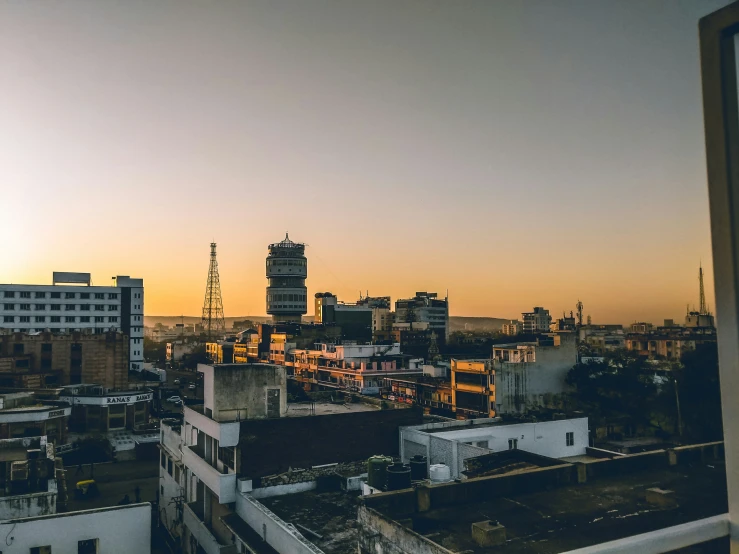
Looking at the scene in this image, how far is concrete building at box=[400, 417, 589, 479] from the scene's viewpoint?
810 inches

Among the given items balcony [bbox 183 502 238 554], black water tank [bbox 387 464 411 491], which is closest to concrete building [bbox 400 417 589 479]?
black water tank [bbox 387 464 411 491]

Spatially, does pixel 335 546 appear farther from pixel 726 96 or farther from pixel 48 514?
pixel 726 96

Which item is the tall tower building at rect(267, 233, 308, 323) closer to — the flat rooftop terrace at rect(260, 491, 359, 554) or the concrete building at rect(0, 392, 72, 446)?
the concrete building at rect(0, 392, 72, 446)

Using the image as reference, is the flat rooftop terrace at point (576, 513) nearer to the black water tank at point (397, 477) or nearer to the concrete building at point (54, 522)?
the black water tank at point (397, 477)

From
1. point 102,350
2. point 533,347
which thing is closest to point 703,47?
point 533,347

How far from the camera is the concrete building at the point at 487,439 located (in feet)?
67.5

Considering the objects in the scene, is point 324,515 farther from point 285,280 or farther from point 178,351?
point 178,351

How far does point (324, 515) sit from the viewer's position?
17.8 m

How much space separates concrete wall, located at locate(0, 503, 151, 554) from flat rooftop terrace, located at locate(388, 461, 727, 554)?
10.7 m

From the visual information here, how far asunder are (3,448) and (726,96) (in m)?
29.7

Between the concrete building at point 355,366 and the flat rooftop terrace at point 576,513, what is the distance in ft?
142

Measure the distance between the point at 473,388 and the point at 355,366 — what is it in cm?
1749

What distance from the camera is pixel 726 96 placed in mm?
1593

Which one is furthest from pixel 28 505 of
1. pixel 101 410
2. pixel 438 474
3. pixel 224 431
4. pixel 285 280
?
pixel 285 280
